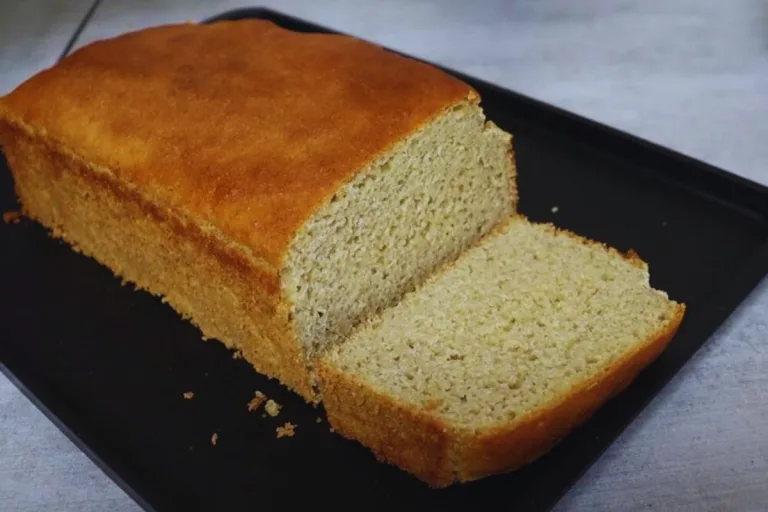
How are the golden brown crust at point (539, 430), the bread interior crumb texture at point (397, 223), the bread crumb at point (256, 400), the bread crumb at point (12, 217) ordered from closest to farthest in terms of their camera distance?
the golden brown crust at point (539, 430) → the bread interior crumb texture at point (397, 223) → the bread crumb at point (256, 400) → the bread crumb at point (12, 217)

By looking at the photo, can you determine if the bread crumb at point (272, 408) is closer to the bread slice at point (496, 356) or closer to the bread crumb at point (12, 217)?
the bread slice at point (496, 356)

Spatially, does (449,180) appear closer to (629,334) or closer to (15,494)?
(629,334)

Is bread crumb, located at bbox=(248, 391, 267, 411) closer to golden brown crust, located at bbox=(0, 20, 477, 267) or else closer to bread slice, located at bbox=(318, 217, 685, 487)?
bread slice, located at bbox=(318, 217, 685, 487)

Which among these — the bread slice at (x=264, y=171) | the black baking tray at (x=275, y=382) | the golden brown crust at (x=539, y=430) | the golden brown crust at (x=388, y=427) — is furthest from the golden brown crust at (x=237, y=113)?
the golden brown crust at (x=539, y=430)

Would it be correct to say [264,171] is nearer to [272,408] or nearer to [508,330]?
[272,408]

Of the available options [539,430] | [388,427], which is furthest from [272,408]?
[539,430]

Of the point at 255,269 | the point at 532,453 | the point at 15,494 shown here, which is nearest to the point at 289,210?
the point at 255,269

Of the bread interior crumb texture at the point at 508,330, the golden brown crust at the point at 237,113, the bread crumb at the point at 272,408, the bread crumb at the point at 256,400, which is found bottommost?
the bread crumb at the point at 272,408
